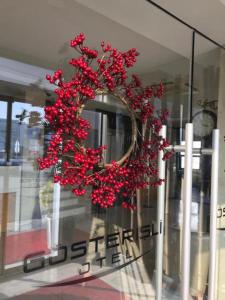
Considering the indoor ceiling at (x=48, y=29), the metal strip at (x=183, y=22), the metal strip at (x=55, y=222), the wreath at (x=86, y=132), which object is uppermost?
→ the metal strip at (x=183, y=22)

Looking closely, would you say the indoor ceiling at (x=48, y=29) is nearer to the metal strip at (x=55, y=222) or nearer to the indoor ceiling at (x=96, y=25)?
the indoor ceiling at (x=96, y=25)

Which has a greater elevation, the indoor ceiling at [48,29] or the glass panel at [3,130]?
the indoor ceiling at [48,29]

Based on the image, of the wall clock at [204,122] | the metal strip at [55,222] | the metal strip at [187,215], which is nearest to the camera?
the metal strip at [187,215]

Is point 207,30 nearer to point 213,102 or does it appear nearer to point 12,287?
point 213,102

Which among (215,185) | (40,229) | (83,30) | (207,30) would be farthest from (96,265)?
(207,30)

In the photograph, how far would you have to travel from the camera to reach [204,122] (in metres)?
2.35

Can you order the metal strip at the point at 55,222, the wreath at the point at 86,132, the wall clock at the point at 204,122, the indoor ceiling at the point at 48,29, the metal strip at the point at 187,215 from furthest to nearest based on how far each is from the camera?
the wall clock at the point at 204,122 < the metal strip at the point at 55,222 < the metal strip at the point at 187,215 < the indoor ceiling at the point at 48,29 < the wreath at the point at 86,132

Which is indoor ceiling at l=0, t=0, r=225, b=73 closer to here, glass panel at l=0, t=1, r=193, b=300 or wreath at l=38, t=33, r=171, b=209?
glass panel at l=0, t=1, r=193, b=300

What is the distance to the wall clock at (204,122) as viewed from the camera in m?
2.25

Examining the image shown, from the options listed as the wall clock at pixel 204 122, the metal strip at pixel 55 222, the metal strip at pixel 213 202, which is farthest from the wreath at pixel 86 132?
the wall clock at pixel 204 122

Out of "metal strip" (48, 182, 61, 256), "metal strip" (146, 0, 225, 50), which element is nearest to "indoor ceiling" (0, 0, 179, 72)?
"metal strip" (146, 0, 225, 50)

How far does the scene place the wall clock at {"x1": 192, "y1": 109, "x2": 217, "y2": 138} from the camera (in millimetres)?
2250

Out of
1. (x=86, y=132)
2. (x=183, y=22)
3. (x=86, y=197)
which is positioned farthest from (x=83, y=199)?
(x=183, y=22)

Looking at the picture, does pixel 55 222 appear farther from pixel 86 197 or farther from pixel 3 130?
pixel 3 130
